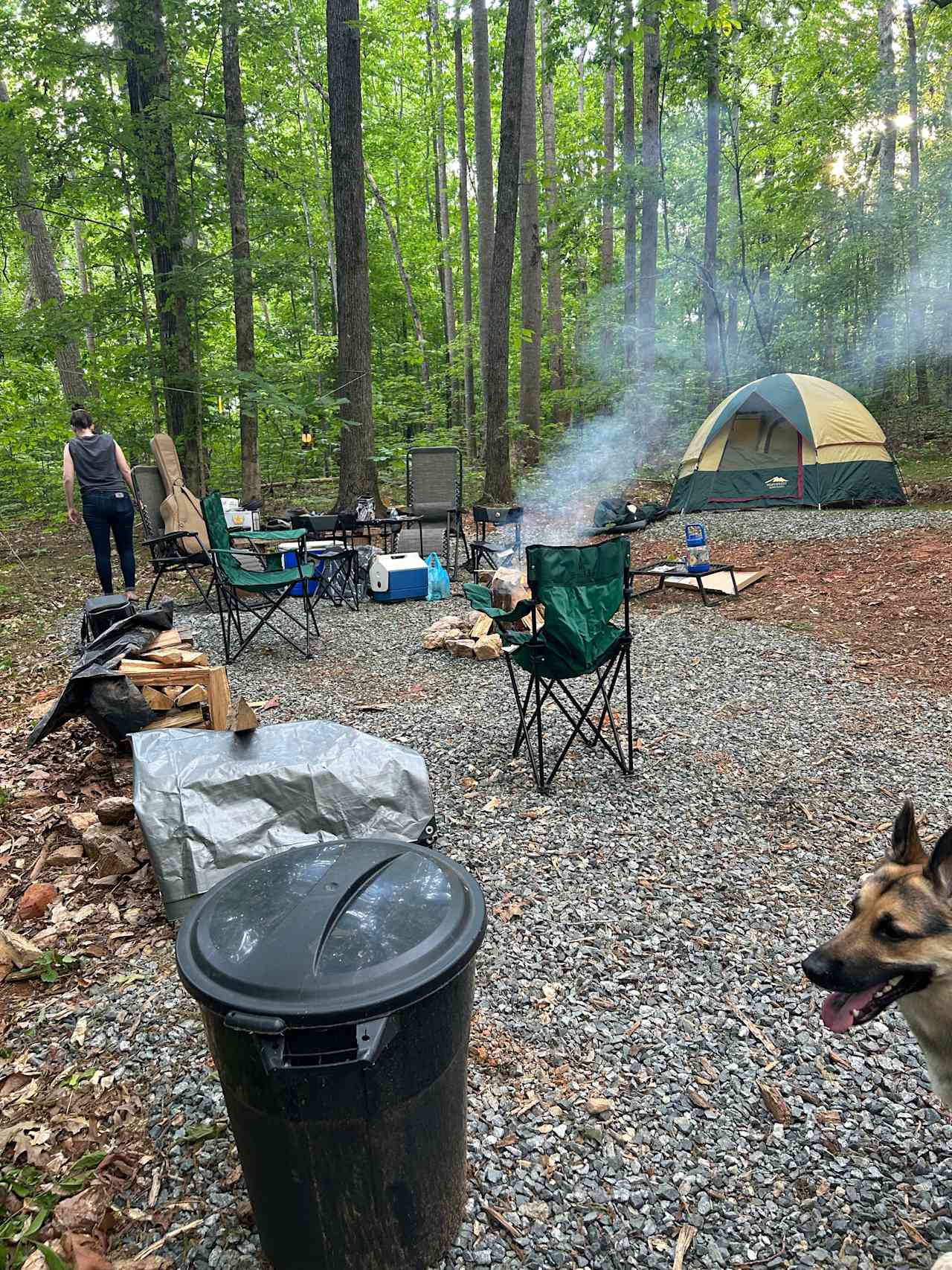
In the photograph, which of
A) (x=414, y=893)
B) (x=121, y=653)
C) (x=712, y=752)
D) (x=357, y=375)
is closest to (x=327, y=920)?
(x=414, y=893)

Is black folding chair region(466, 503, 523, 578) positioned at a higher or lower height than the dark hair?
lower

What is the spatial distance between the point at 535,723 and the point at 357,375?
6.42m

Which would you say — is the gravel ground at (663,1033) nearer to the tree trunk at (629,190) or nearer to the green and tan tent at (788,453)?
the green and tan tent at (788,453)

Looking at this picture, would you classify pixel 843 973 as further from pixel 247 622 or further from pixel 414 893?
pixel 247 622

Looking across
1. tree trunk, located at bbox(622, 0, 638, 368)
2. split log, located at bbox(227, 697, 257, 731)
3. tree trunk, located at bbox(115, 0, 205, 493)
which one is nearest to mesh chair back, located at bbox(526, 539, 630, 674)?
split log, located at bbox(227, 697, 257, 731)

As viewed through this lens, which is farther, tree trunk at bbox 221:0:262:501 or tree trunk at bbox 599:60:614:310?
tree trunk at bbox 599:60:614:310

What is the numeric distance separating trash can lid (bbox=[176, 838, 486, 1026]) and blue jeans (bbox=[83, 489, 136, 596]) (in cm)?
609

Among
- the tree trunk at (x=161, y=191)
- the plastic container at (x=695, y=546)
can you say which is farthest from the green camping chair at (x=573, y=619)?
the tree trunk at (x=161, y=191)

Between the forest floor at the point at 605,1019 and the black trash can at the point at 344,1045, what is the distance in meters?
0.26

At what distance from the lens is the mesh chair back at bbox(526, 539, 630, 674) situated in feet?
11.2

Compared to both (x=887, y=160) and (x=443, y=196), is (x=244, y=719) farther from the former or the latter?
(x=443, y=196)

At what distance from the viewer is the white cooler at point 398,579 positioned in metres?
7.45

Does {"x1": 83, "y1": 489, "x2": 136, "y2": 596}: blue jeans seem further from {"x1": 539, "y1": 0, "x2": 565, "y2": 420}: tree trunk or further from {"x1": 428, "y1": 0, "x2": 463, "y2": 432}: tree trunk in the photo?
{"x1": 428, "y1": 0, "x2": 463, "y2": 432}: tree trunk

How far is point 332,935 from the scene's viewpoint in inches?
49.4
